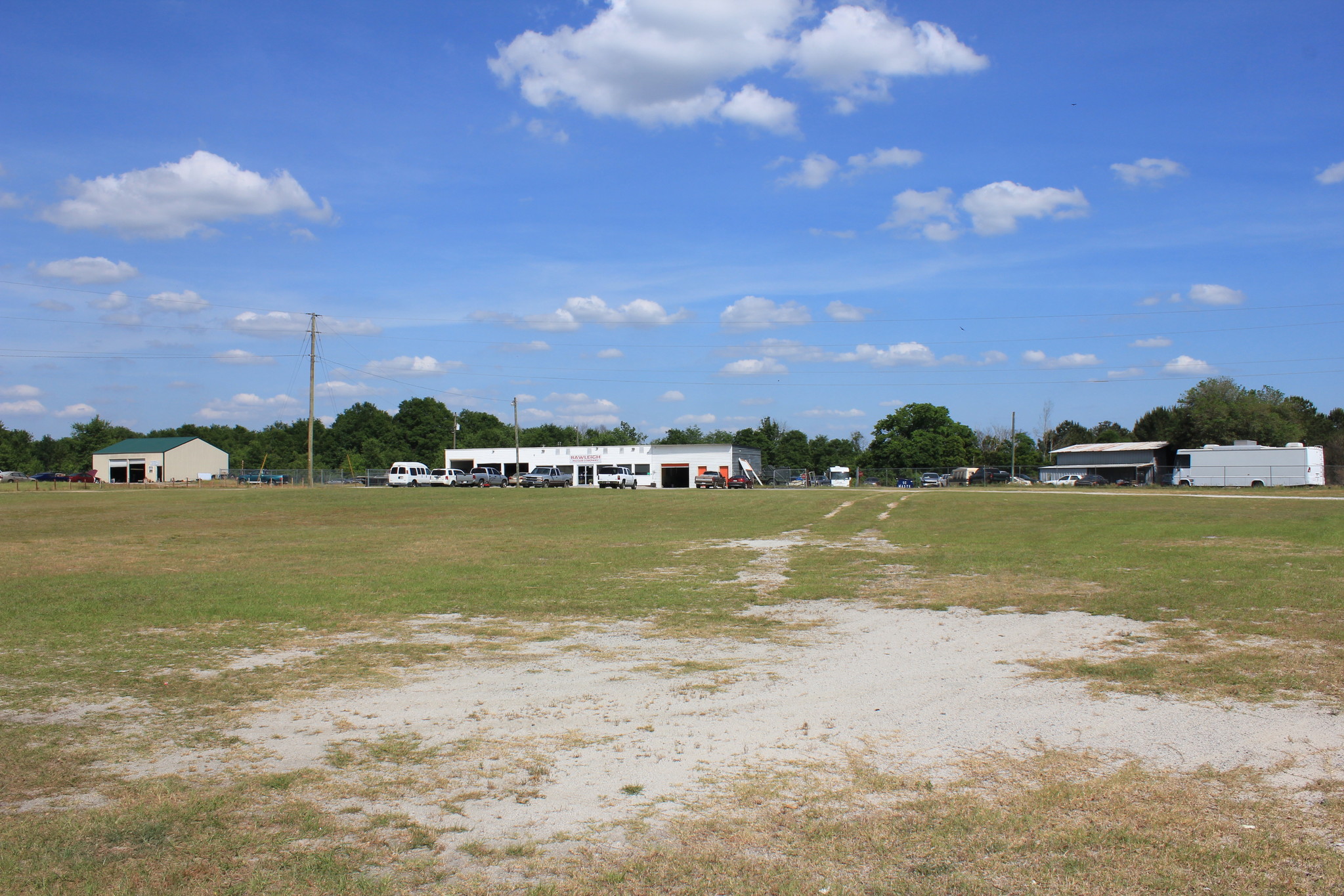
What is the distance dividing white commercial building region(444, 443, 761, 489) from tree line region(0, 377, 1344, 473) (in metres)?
18.2

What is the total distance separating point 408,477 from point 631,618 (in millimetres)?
65841

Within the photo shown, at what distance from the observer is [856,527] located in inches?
1131

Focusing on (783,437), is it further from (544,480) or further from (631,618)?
(631,618)

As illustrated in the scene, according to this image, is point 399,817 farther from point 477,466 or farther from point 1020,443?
point 1020,443

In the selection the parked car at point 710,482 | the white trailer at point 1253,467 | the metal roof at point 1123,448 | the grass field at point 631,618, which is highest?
the metal roof at point 1123,448

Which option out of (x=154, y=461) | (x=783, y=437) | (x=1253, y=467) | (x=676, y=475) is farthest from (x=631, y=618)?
(x=783, y=437)

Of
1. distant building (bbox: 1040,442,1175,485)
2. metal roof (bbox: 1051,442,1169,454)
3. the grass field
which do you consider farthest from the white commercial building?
the grass field

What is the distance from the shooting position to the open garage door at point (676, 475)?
85.5 m

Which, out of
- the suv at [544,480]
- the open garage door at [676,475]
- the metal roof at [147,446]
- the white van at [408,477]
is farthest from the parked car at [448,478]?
the metal roof at [147,446]

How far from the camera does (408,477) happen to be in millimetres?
74062

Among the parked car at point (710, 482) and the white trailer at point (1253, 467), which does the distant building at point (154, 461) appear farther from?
the white trailer at point (1253, 467)

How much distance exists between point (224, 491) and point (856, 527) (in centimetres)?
4043

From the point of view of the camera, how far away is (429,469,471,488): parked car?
75.1 metres

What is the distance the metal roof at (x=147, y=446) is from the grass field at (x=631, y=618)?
256 feet
